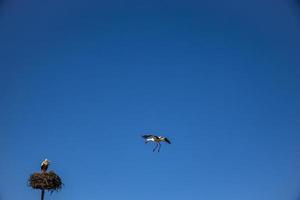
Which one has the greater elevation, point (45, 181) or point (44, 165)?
point (44, 165)

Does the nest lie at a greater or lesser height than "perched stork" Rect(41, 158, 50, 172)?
lesser

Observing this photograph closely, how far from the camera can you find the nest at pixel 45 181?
23.6 metres

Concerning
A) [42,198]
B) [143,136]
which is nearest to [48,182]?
[42,198]

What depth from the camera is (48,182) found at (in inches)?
933

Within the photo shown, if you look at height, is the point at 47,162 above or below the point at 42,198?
above

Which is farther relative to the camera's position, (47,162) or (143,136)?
(47,162)

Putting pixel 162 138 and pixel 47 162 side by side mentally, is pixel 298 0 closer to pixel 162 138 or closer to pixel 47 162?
pixel 162 138

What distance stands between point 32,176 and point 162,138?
1001 centimetres

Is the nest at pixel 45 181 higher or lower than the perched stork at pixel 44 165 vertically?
lower

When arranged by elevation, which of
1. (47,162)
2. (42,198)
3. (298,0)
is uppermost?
(298,0)

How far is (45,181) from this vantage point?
2362cm

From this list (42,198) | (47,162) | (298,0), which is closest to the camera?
(298,0)

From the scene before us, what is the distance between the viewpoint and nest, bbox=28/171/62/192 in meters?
23.6

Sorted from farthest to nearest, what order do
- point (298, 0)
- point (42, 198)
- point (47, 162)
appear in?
point (47, 162) < point (42, 198) < point (298, 0)
